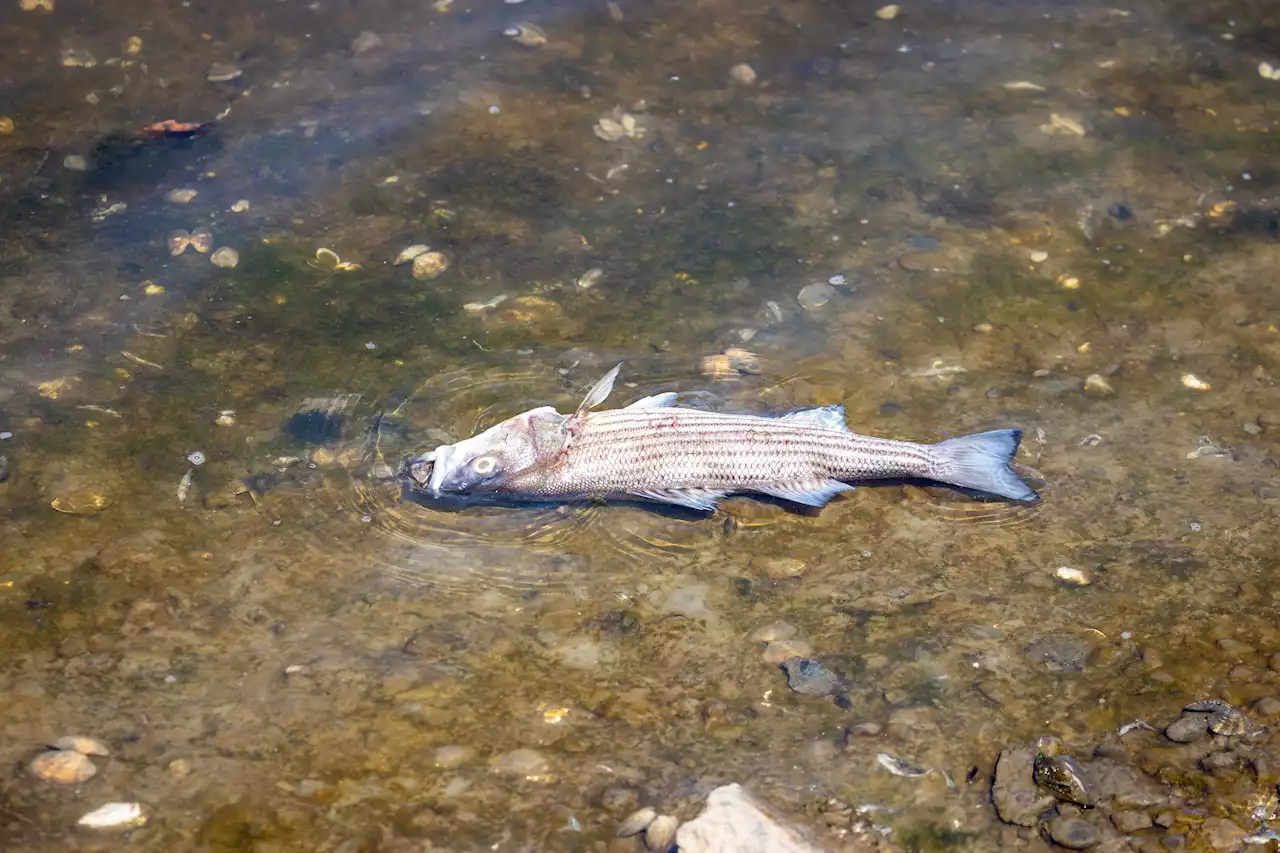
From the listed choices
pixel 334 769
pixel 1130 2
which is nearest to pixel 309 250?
pixel 334 769

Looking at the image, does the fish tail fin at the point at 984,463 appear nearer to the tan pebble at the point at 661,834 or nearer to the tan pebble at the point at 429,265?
the tan pebble at the point at 661,834

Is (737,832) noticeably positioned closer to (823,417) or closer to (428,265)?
(823,417)

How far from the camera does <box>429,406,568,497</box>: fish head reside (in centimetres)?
605

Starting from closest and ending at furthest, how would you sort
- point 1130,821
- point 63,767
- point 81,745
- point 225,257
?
point 1130,821 < point 63,767 < point 81,745 < point 225,257

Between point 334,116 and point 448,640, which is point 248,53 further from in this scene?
point 448,640

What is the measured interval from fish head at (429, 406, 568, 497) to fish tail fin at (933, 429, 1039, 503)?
225 cm

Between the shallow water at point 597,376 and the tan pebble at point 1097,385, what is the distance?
0.09ft

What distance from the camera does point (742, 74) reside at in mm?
10148

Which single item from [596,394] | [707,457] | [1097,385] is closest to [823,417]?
[707,457]

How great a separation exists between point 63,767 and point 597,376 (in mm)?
3825

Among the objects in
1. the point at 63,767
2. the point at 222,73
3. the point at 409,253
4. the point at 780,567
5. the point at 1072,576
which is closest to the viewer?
the point at 63,767

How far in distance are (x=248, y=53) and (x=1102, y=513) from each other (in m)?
8.53

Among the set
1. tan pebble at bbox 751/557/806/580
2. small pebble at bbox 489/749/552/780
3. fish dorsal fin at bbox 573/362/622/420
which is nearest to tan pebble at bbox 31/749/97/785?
small pebble at bbox 489/749/552/780

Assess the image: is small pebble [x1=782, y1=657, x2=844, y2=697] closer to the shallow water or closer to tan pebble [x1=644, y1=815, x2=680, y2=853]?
the shallow water
